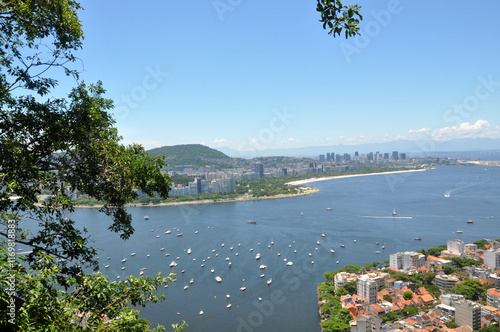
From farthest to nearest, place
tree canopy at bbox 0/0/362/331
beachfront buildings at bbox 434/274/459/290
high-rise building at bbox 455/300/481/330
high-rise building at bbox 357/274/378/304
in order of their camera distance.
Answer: beachfront buildings at bbox 434/274/459/290
high-rise building at bbox 357/274/378/304
high-rise building at bbox 455/300/481/330
tree canopy at bbox 0/0/362/331

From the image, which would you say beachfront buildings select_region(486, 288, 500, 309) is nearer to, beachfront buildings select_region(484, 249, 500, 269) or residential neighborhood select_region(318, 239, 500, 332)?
residential neighborhood select_region(318, 239, 500, 332)

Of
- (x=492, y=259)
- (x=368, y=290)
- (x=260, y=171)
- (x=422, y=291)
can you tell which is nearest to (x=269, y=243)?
(x=368, y=290)

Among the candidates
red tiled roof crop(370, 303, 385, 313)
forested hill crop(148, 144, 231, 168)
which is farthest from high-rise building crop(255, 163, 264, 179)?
red tiled roof crop(370, 303, 385, 313)

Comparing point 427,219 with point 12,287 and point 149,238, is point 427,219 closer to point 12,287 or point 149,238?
point 149,238

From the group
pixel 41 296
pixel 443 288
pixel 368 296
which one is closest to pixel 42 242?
pixel 41 296

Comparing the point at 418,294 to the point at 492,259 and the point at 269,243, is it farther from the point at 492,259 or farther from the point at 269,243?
the point at 269,243
